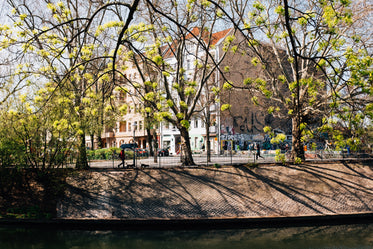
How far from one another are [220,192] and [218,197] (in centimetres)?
43

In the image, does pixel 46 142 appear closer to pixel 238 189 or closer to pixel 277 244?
pixel 238 189

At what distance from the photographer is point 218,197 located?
17.6 metres

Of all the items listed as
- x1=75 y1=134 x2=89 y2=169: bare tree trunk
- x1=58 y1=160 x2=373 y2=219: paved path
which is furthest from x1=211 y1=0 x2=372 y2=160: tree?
x1=75 y1=134 x2=89 y2=169: bare tree trunk

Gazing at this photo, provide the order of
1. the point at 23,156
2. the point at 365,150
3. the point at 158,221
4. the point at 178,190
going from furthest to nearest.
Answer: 1. the point at 365,150
2. the point at 178,190
3. the point at 23,156
4. the point at 158,221

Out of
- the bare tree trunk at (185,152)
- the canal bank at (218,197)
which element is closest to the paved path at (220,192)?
the canal bank at (218,197)

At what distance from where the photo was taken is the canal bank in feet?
52.5

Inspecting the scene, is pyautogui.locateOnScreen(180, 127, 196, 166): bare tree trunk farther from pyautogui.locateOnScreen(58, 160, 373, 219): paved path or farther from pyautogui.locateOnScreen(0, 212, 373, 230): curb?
pyautogui.locateOnScreen(0, 212, 373, 230): curb

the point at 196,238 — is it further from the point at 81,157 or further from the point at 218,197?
the point at 81,157

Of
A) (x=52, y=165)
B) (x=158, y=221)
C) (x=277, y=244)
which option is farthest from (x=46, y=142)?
(x=277, y=244)

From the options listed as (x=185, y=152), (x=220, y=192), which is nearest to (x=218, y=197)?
(x=220, y=192)

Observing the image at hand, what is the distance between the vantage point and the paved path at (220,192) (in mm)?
16875

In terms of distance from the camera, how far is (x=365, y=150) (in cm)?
2262

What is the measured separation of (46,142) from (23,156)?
129 centimetres

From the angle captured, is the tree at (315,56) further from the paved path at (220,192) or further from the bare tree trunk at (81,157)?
the bare tree trunk at (81,157)
